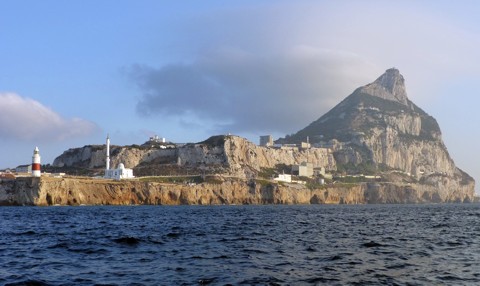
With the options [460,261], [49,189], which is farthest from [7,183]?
[460,261]

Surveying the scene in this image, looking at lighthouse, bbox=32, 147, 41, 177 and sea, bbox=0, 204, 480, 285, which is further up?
lighthouse, bbox=32, 147, 41, 177

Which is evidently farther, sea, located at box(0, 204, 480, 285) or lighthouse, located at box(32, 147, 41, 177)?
lighthouse, located at box(32, 147, 41, 177)

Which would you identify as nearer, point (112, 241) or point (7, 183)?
point (112, 241)

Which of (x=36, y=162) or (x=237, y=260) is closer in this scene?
(x=237, y=260)

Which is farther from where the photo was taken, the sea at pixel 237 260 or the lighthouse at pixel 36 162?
the lighthouse at pixel 36 162

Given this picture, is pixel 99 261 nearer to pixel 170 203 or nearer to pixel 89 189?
pixel 89 189

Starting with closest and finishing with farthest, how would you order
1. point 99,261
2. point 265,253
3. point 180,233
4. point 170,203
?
1. point 99,261
2. point 265,253
3. point 180,233
4. point 170,203

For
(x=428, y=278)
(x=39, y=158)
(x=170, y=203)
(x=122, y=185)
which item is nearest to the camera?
(x=428, y=278)

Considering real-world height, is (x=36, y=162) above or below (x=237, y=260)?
above

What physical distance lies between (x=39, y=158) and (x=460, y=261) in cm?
15372

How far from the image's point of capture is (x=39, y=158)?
167 metres

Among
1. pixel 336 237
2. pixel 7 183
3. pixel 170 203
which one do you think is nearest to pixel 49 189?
pixel 7 183

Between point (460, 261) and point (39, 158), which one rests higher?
point (39, 158)

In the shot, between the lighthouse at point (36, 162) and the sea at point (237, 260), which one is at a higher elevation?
the lighthouse at point (36, 162)
